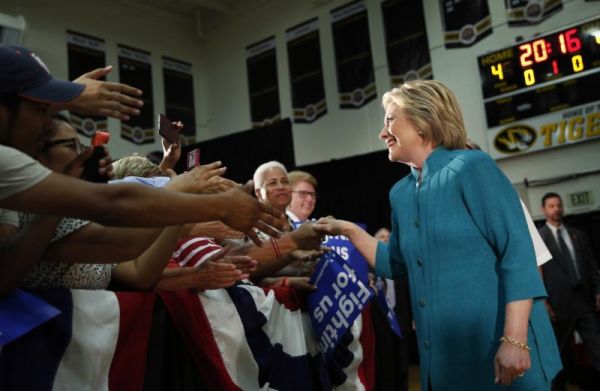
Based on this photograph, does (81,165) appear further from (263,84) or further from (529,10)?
(263,84)

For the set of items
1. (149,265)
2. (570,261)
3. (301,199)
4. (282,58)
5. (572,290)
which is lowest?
(572,290)

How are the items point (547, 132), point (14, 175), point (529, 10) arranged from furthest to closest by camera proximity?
point (529, 10), point (547, 132), point (14, 175)

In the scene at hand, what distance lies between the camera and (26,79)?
126 cm

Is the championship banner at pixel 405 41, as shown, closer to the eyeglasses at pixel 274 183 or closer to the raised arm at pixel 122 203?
the eyeglasses at pixel 274 183

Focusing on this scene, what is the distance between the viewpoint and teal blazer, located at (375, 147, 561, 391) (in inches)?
56.6

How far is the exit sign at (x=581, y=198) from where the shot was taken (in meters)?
6.48

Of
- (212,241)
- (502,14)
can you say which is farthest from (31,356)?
(502,14)

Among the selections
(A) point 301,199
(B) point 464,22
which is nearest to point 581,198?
(B) point 464,22

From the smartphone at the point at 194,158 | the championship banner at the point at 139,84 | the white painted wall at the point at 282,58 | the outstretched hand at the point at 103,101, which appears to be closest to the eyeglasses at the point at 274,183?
the smartphone at the point at 194,158

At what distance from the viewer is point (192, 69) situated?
10.6 meters

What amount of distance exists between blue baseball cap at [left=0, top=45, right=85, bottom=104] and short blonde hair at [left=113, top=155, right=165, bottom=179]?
0.96 meters

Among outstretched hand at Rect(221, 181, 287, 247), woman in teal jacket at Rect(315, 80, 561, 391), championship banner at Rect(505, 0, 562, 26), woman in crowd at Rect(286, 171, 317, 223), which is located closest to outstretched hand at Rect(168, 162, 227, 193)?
outstretched hand at Rect(221, 181, 287, 247)

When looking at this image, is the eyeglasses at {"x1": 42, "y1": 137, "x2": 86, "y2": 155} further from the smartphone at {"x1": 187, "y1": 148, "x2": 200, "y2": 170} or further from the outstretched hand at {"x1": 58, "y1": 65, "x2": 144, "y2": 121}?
the smartphone at {"x1": 187, "y1": 148, "x2": 200, "y2": 170}

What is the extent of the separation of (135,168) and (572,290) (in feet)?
14.3
